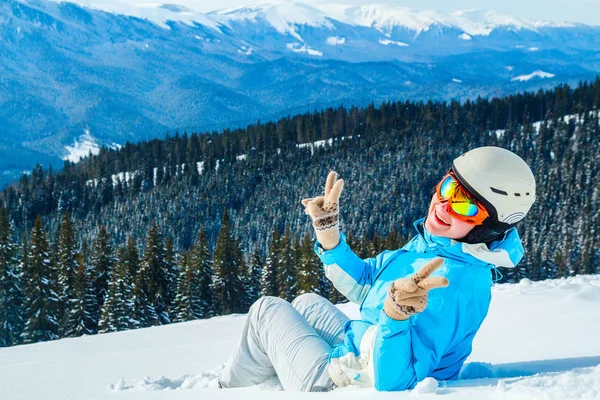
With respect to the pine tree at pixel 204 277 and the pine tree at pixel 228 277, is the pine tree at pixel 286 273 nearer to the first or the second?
the pine tree at pixel 228 277

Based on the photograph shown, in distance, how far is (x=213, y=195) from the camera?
129750 mm

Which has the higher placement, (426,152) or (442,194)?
(442,194)

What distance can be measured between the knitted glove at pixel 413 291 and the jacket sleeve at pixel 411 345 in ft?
0.55

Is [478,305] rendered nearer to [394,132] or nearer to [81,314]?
[81,314]

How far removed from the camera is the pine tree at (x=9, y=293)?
3347cm

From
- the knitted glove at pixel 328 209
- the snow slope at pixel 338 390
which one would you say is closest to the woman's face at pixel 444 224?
the knitted glove at pixel 328 209

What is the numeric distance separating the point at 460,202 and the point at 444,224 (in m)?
0.21

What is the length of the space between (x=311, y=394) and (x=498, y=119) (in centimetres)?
14499

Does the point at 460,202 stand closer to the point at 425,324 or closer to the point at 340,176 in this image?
the point at 425,324

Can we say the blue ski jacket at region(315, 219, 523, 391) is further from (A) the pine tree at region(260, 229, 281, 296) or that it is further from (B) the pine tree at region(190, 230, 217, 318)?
(A) the pine tree at region(260, 229, 281, 296)

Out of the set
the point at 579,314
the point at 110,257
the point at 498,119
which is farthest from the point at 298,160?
the point at 579,314

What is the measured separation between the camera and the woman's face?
4508mm

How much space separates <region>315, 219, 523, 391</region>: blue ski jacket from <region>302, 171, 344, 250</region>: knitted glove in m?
0.60

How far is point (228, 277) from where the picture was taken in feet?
142
